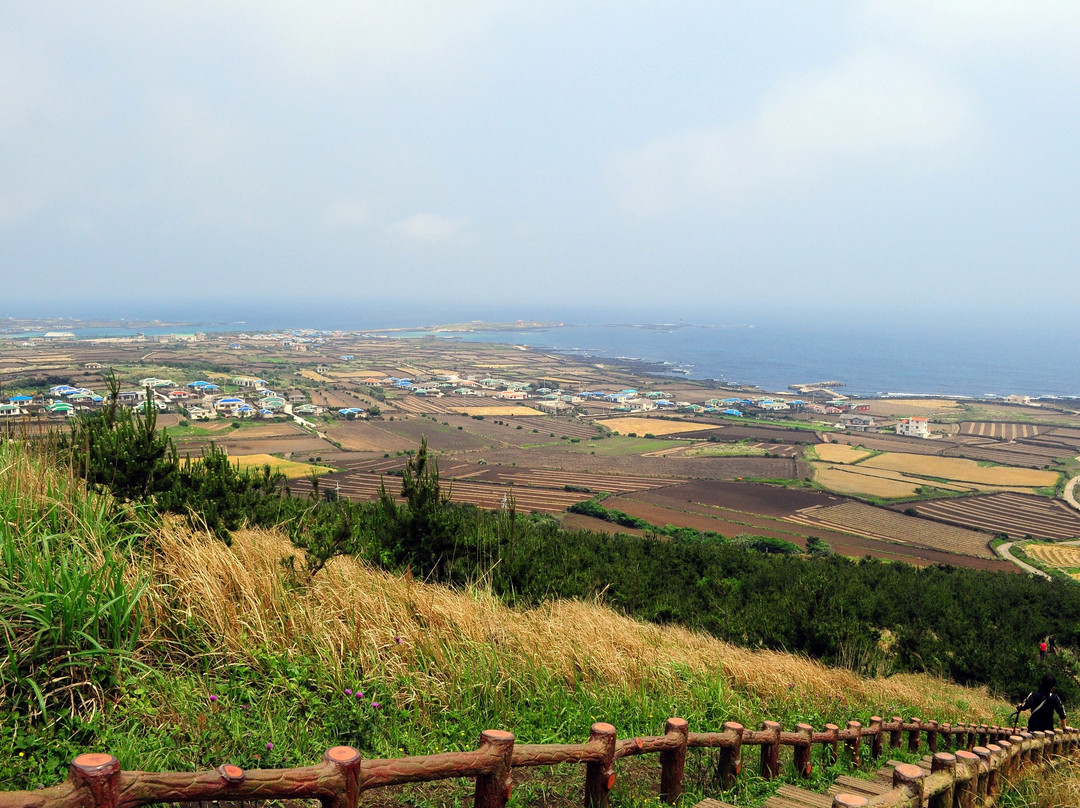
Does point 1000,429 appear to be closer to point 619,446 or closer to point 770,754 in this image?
point 619,446

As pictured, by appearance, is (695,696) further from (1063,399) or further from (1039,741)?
(1063,399)

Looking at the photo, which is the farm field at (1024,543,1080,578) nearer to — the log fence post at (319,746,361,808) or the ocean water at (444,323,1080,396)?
the log fence post at (319,746,361,808)

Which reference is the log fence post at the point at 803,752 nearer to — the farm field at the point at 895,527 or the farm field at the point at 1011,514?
the farm field at the point at 895,527

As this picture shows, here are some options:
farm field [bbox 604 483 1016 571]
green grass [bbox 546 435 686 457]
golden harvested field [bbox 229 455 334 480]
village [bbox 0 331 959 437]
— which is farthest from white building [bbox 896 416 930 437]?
golden harvested field [bbox 229 455 334 480]

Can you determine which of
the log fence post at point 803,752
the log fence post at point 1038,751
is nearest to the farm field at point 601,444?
the log fence post at point 803,752

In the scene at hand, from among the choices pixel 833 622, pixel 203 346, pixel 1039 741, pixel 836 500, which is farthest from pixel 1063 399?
pixel 203 346

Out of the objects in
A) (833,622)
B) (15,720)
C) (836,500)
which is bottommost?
(836,500)
